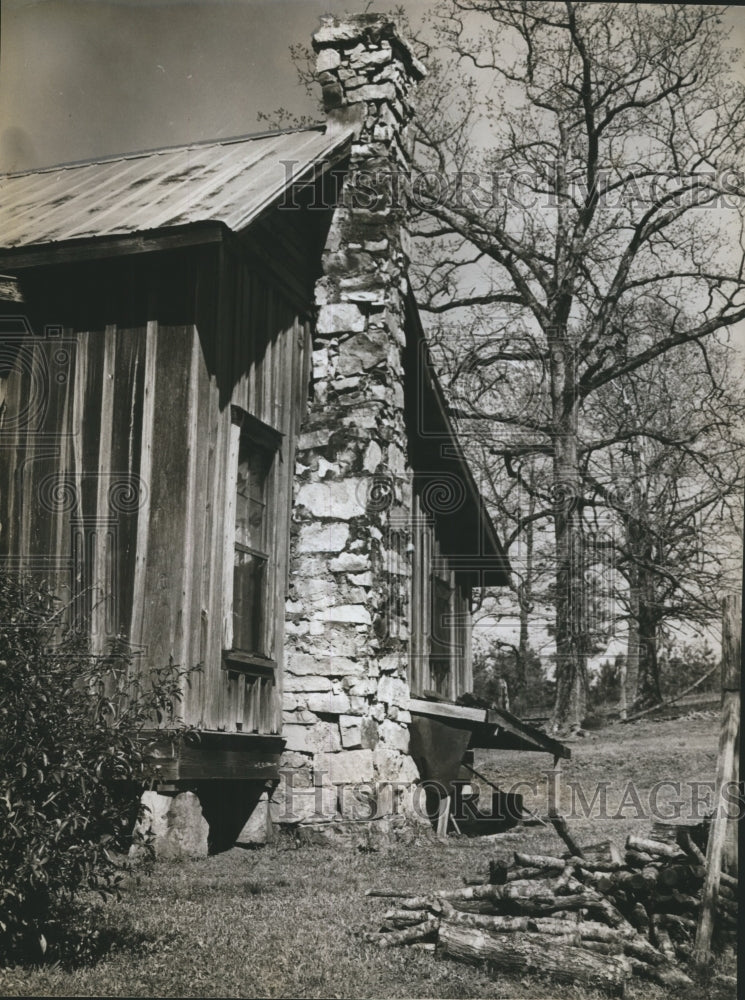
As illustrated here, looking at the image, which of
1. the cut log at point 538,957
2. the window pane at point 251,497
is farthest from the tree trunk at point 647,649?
the cut log at point 538,957

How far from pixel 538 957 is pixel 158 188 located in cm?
678

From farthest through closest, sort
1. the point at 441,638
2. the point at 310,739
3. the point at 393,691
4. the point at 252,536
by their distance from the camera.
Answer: the point at 441,638 < the point at 393,691 < the point at 310,739 < the point at 252,536

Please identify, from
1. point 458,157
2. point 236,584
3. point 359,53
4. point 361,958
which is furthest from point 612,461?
point 361,958

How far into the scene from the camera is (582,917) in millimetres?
6570

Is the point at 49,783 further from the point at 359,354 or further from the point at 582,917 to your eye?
the point at 359,354

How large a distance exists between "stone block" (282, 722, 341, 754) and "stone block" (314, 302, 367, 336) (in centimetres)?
370

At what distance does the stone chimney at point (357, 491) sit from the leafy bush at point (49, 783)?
3856mm

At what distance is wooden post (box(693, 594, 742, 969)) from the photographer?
245 inches

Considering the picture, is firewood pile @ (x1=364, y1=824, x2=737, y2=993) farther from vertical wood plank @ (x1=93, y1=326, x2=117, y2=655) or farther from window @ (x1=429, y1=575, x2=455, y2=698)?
window @ (x1=429, y1=575, x2=455, y2=698)

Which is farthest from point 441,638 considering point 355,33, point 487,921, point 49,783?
point 49,783

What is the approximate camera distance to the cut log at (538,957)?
6.04 m

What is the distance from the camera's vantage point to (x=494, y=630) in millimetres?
17688

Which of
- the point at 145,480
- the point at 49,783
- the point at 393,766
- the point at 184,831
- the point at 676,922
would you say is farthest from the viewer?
the point at 393,766

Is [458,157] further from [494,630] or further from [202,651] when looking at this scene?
[202,651]
